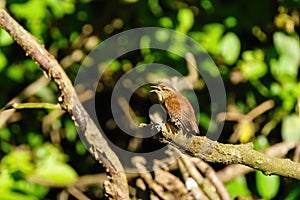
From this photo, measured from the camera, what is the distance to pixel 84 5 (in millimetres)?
2223

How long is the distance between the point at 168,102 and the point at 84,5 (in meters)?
0.97

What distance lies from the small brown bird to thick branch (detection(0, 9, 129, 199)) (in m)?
0.18

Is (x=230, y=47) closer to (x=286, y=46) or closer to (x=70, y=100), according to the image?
(x=286, y=46)

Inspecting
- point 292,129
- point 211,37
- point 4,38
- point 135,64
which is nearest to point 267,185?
point 292,129

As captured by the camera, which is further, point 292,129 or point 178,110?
point 292,129

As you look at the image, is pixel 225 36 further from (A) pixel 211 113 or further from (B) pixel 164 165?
(B) pixel 164 165

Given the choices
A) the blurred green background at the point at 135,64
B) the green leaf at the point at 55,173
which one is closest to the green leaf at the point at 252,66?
the blurred green background at the point at 135,64

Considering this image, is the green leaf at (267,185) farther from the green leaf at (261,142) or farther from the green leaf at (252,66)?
the green leaf at (252,66)

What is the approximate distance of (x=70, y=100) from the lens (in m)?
1.38

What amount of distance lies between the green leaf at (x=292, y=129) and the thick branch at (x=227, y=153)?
0.58 m

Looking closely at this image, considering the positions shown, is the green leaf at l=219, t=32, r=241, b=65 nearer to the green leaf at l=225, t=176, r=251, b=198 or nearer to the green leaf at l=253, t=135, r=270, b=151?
the green leaf at l=253, t=135, r=270, b=151

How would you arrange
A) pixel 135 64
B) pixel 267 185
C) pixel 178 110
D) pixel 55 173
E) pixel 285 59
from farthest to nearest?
pixel 135 64, pixel 285 59, pixel 55 173, pixel 267 185, pixel 178 110

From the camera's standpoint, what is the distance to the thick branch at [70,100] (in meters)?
1.35

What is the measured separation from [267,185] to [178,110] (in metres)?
0.61
